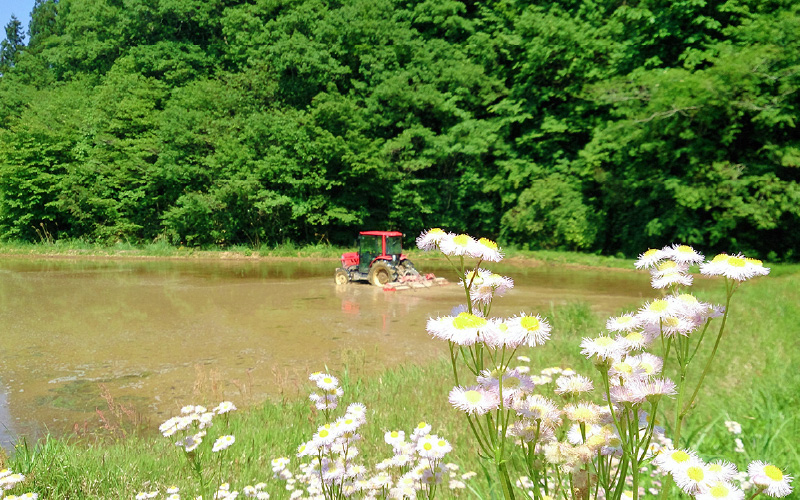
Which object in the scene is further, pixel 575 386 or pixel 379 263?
pixel 379 263

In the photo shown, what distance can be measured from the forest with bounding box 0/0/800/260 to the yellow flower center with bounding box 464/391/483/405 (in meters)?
19.3

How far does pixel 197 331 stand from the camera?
9672 millimetres

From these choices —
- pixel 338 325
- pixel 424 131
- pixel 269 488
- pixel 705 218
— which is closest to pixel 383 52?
pixel 424 131

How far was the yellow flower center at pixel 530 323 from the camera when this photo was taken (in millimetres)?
1133

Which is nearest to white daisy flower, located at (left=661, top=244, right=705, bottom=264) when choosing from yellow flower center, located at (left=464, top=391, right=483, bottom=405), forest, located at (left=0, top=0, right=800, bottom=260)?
yellow flower center, located at (left=464, top=391, right=483, bottom=405)

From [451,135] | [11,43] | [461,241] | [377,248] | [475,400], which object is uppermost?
[11,43]

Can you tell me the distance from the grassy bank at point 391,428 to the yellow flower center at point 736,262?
1096mm

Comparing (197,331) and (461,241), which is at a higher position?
(461,241)

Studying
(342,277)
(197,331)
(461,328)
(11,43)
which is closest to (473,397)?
(461,328)

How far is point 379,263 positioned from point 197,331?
6675 millimetres

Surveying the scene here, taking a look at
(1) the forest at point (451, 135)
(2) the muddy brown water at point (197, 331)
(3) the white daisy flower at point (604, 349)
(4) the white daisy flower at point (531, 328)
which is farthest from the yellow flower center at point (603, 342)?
(1) the forest at point (451, 135)

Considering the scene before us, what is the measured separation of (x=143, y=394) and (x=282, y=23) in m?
28.8

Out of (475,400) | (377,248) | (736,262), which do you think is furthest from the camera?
(377,248)

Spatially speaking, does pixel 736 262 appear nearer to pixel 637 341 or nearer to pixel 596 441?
pixel 637 341
